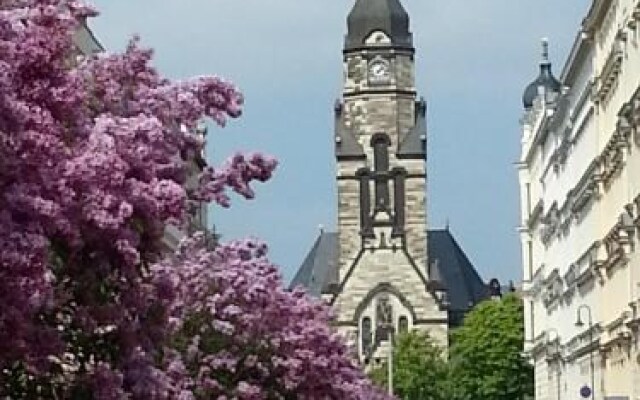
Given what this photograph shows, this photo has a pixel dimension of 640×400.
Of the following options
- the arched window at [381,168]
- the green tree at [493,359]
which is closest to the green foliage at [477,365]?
the green tree at [493,359]

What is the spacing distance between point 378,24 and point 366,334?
70.7 feet

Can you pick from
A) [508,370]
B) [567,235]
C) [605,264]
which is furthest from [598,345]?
[508,370]

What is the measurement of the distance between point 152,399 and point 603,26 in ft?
158

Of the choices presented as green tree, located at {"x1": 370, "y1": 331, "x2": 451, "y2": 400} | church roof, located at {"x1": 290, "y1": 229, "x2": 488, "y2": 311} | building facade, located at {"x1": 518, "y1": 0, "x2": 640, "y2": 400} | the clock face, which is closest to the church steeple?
the clock face

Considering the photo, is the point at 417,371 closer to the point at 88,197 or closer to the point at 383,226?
the point at 383,226

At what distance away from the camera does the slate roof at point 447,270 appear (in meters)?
172

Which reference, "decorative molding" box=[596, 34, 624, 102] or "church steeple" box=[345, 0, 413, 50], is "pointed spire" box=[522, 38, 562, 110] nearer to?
"church steeple" box=[345, 0, 413, 50]

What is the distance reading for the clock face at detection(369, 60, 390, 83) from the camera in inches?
6097

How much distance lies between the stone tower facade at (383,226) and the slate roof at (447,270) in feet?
39.1

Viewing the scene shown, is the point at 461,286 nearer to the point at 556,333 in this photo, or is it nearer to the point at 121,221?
the point at 556,333

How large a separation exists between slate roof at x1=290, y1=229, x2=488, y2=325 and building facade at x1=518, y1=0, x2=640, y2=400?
2168 inches

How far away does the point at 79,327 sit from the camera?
1808 centimetres

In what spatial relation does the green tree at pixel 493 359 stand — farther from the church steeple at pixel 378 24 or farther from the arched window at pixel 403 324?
the church steeple at pixel 378 24

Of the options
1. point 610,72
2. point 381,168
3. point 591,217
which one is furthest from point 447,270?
point 610,72
